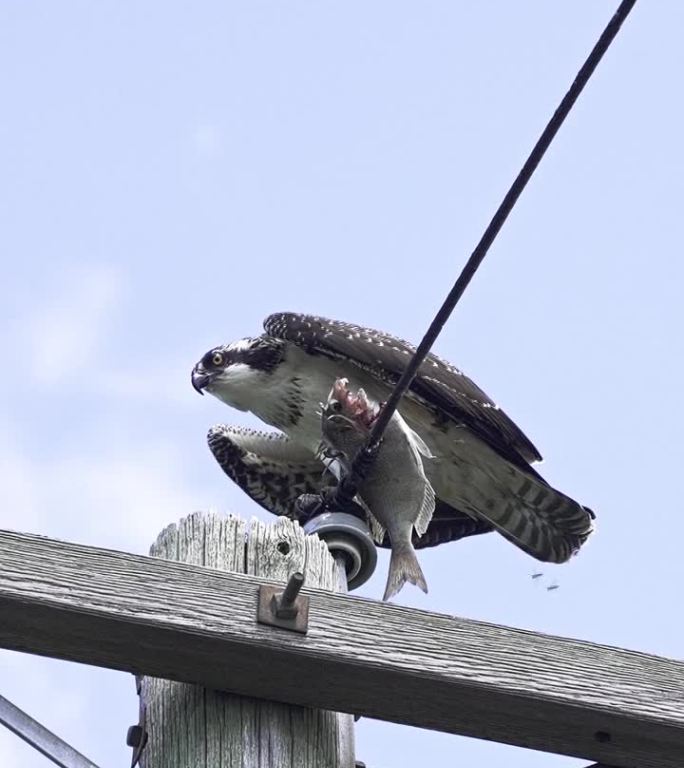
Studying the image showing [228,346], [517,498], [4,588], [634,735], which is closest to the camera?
[4,588]

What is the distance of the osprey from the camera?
7781 mm

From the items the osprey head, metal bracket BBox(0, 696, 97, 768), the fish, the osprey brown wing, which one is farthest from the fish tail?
metal bracket BBox(0, 696, 97, 768)

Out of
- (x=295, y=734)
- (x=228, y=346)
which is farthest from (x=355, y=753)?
(x=228, y=346)

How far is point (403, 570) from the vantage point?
5844 mm

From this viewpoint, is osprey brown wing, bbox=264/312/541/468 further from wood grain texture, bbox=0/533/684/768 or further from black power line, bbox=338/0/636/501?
wood grain texture, bbox=0/533/684/768

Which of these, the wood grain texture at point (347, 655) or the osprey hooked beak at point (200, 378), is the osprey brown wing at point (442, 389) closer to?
the osprey hooked beak at point (200, 378)

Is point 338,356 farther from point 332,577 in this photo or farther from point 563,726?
point 563,726

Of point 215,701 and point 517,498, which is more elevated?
point 517,498

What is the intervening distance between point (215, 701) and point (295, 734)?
0.17 metres

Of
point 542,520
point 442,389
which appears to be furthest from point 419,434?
point 542,520

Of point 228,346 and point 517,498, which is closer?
point 517,498

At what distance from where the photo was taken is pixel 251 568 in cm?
342

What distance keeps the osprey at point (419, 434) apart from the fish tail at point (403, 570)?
5.24 ft

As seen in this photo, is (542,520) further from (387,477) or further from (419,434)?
(387,477)
